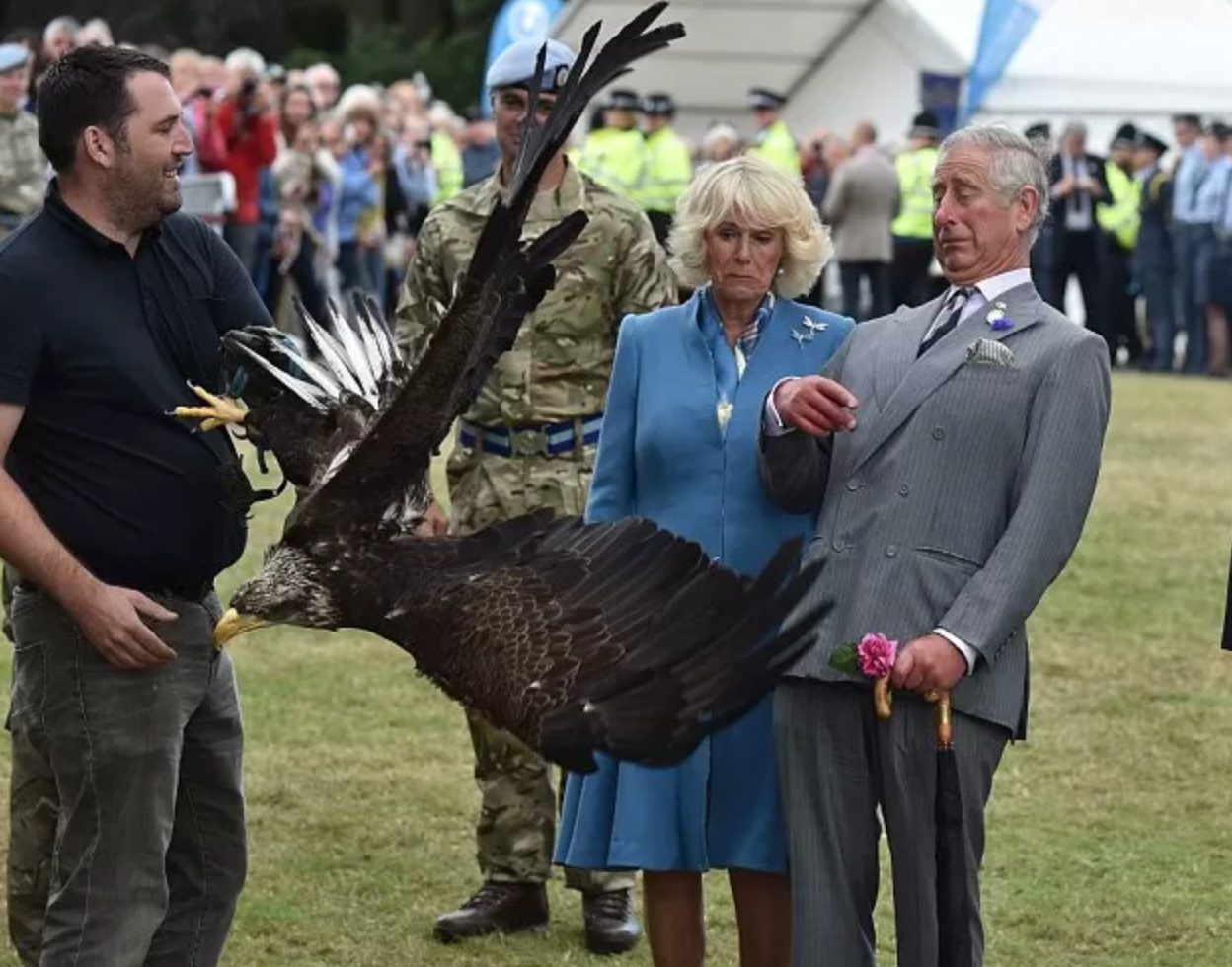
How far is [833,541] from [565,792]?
1021 millimetres

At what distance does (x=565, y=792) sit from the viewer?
553 cm

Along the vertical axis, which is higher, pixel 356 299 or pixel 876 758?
pixel 356 299

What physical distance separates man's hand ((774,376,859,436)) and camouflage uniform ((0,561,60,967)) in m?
2.09

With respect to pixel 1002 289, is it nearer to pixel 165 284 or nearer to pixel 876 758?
pixel 876 758

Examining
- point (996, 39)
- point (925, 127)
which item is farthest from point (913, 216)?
point (996, 39)

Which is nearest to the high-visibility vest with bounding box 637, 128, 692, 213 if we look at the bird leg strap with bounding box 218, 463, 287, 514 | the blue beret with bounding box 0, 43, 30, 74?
the blue beret with bounding box 0, 43, 30, 74

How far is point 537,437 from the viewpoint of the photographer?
6703 millimetres

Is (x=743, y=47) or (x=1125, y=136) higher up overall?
(x=743, y=47)

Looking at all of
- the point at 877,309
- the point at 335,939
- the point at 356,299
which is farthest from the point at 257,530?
the point at 877,309

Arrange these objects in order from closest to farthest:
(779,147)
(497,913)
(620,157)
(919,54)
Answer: (497,913)
(620,157)
(779,147)
(919,54)

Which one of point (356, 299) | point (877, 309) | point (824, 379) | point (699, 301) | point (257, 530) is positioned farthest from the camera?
point (877, 309)

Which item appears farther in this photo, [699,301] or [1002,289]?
[699,301]

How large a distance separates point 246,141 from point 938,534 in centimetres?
1567

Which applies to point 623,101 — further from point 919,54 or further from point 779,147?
point 919,54
